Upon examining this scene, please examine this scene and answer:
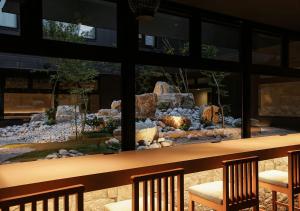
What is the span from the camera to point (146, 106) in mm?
9828

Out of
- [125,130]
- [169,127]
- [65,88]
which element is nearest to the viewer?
[125,130]

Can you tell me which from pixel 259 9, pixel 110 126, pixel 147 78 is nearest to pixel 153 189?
pixel 259 9

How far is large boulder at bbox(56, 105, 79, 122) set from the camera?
9.34 metres

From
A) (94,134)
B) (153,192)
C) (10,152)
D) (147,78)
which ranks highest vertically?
(147,78)

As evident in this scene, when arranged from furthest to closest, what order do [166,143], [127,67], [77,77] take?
[166,143] → [77,77] → [127,67]

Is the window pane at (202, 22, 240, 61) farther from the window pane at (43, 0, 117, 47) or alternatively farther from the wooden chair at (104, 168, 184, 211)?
the wooden chair at (104, 168, 184, 211)

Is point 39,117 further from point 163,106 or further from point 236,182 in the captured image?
point 236,182

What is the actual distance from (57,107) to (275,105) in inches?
257

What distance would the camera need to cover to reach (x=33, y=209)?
138 centimetres

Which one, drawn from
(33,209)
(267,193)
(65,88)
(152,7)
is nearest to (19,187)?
(33,209)

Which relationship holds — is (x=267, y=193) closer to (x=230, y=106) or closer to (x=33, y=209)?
(x=33, y=209)

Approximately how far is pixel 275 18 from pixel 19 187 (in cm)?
391

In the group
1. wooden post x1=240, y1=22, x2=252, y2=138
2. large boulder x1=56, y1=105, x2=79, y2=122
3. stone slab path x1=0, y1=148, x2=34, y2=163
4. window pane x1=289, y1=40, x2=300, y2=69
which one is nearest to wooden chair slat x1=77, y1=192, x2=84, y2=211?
wooden post x1=240, y1=22, x2=252, y2=138

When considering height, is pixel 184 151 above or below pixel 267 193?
above
